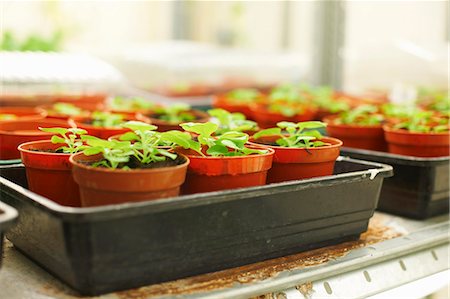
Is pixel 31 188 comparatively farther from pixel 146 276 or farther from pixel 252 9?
pixel 252 9

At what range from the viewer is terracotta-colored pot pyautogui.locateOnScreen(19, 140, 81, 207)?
1.04 metres

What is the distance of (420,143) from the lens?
1445 millimetres

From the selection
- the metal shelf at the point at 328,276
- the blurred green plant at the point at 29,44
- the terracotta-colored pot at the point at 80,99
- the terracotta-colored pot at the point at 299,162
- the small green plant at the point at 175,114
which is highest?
the blurred green plant at the point at 29,44

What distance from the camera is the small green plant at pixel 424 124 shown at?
4.90ft

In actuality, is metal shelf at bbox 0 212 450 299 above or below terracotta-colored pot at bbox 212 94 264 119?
below

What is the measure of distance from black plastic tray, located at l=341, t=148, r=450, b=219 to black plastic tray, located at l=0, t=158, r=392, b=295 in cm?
23

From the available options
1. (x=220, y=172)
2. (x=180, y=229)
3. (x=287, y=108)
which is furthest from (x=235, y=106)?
(x=180, y=229)

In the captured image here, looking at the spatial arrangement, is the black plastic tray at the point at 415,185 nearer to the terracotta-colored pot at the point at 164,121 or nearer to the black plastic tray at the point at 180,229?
the black plastic tray at the point at 180,229

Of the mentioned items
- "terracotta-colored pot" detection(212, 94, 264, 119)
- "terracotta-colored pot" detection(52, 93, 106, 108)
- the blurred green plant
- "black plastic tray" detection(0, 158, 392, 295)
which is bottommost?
"black plastic tray" detection(0, 158, 392, 295)

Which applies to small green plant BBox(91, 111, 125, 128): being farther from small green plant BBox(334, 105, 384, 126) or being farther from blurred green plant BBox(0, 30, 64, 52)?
blurred green plant BBox(0, 30, 64, 52)

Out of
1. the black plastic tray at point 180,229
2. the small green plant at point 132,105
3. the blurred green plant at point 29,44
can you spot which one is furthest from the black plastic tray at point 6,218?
the blurred green plant at point 29,44

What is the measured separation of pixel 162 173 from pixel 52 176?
0.24m

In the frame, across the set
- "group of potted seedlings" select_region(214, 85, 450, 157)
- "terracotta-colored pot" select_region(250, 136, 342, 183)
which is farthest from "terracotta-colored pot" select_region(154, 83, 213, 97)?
"terracotta-colored pot" select_region(250, 136, 342, 183)

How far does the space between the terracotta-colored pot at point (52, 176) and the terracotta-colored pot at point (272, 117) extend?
893 millimetres
